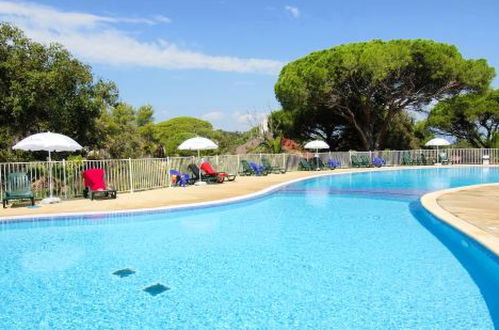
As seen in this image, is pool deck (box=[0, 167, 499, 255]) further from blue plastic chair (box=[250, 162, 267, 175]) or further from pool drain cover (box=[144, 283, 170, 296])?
blue plastic chair (box=[250, 162, 267, 175])

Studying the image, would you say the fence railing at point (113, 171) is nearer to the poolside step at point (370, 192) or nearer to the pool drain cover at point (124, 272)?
the poolside step at point (370, 192)

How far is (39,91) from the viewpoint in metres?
14.7

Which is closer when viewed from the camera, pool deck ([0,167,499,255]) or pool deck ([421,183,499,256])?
pool deck ([421,183,499,256])

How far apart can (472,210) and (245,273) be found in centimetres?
508

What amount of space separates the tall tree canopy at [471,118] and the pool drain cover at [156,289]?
99.9ft

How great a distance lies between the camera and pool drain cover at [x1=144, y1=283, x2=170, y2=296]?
16.4 ft

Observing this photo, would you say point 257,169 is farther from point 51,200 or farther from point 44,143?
point 44,143

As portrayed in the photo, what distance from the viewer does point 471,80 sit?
28.3 metres

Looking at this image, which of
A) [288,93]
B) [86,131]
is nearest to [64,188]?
[86,131]

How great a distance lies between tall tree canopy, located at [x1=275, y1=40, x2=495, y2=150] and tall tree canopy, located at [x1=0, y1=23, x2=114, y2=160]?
1512cm

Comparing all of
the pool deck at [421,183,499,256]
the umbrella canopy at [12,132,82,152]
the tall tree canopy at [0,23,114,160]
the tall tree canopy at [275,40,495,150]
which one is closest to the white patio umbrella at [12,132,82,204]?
the umbrella canopy at [12,132,82,152]

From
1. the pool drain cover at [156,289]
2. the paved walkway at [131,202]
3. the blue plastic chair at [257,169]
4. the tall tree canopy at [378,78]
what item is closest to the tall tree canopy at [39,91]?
the paved walkway at [131,202]

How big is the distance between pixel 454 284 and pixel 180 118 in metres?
84.9

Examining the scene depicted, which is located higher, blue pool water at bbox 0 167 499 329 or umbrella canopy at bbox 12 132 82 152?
umbrella canopy at bbox 12 132 82 152
